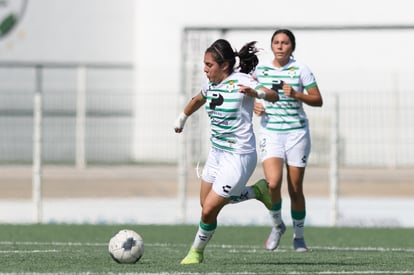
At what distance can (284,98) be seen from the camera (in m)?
13.1

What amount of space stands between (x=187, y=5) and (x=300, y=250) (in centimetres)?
1889

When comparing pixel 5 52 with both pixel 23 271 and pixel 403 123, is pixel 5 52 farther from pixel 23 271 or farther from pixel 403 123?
pixel 23 271

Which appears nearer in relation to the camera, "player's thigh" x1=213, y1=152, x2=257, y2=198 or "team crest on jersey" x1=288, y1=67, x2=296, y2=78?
"player's thigh" x1=213, y1=152, x2=257, y2=198

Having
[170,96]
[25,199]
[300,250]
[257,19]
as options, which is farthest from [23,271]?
[257,19]

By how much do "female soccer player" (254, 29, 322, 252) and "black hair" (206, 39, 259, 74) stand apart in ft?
5.10

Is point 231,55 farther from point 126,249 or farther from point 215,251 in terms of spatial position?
point 215,251

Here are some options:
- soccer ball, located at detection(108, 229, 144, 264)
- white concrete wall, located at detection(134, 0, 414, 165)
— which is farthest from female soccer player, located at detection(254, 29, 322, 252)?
white concrete wall, located at detection(134, 0, 414, 165)

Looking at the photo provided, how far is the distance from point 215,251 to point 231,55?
2.89 metres

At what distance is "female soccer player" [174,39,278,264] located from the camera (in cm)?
1091

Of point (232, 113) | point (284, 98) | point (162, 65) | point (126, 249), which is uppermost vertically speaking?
point (162, 65)

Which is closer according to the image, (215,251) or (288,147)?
(288,147)

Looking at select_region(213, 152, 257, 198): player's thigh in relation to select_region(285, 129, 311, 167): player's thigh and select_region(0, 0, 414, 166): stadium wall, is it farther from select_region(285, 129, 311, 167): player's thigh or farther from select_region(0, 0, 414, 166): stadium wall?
select_region(0, 0, 414, 166): stadium wall

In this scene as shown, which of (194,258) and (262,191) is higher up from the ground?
(262,191)

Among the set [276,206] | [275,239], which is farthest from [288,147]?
[275,239]
